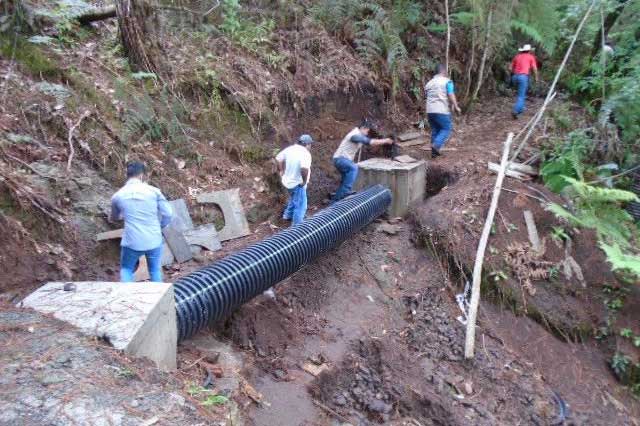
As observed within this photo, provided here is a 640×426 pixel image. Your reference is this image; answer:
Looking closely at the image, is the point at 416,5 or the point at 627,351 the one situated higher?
the point at 416,5

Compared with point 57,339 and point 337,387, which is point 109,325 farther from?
point 337,387

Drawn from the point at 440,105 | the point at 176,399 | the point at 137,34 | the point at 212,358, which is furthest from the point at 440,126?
the point at 176,399

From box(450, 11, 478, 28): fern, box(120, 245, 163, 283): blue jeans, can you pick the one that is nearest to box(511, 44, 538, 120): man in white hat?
box(450, 11, 478, 28): fern

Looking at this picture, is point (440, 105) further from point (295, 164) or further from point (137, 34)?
point (137, 34)

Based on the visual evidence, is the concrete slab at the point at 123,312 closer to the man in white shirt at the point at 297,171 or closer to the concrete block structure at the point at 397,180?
the man in white shirt at the point at 297,171

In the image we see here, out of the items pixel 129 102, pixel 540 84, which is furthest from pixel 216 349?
pixel 540 84

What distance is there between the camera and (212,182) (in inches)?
279

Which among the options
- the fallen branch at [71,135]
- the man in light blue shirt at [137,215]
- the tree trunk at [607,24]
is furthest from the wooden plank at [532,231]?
the fallen branch at [71,135]

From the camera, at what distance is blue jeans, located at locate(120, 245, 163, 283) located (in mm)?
4742

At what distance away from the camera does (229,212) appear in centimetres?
687

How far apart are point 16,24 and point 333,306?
5.83m

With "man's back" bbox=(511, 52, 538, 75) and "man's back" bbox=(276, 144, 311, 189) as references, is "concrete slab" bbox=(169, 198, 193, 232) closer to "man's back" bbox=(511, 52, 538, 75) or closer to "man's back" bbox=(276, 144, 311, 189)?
"man's back" bbox=(276, 144, 311, 189)

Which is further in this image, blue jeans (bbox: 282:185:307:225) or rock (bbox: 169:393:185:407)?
blue jeans (bbox: 282:185:307:225)

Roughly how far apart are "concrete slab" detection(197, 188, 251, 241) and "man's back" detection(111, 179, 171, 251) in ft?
6.55
